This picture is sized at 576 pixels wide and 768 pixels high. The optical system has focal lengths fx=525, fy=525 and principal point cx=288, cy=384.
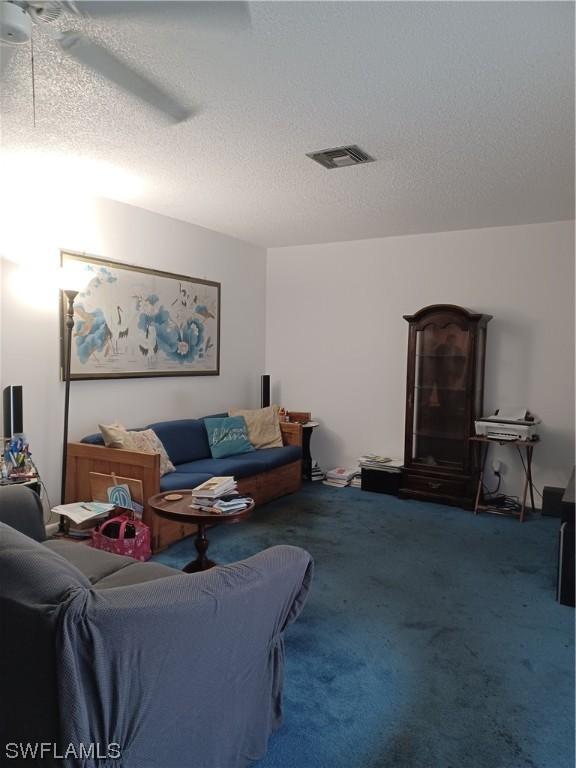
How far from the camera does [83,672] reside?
124 centimetres

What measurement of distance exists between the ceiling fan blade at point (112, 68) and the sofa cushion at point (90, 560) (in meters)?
1.88

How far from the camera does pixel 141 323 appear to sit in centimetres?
434

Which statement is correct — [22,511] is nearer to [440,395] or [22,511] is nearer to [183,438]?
[183,438]

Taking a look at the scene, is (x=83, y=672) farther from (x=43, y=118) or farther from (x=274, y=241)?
(x=274, y=241)

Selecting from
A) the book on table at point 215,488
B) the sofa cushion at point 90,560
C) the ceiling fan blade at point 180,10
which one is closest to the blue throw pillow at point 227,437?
the book on table at point 215,488

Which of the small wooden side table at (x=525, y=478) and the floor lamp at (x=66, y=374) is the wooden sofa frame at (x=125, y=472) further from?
the small wooden side table at (x=525, y=478)

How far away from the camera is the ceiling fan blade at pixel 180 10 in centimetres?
160

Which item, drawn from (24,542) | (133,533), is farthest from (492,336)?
(24,542)

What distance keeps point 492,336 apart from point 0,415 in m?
4.02

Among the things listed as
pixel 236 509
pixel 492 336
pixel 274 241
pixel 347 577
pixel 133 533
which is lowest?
pixel 347 577

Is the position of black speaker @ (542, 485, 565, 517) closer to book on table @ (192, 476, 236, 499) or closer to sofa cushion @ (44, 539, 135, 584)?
book on table @ (192, 476, 236, 499)

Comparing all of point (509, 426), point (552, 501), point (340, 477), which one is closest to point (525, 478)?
point (552, 501)

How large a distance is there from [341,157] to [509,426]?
2567 millimetres

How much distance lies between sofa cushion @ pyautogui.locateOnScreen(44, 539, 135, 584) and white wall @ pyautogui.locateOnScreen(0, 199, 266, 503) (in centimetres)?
139
